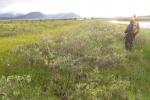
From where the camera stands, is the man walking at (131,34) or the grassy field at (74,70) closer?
the grassy field at (74,70)

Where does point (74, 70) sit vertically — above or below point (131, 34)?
below

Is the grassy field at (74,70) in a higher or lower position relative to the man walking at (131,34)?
lower

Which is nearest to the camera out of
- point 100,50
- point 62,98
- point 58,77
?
point 62,98

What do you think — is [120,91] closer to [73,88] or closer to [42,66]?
[73,88]

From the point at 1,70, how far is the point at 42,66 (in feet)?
7.69

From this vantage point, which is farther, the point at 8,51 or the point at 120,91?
the point at 8,51

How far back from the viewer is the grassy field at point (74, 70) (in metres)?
19.4

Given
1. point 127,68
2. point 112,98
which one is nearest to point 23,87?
point 112,98

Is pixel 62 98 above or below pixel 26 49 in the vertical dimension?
below

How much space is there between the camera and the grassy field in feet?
63.7

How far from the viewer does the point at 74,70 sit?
21.6 meters

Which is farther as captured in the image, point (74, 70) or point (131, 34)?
point (131, 34)

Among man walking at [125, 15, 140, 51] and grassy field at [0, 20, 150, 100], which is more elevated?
man walking at [125, 15, 140, 51]

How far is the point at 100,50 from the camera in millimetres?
25094
